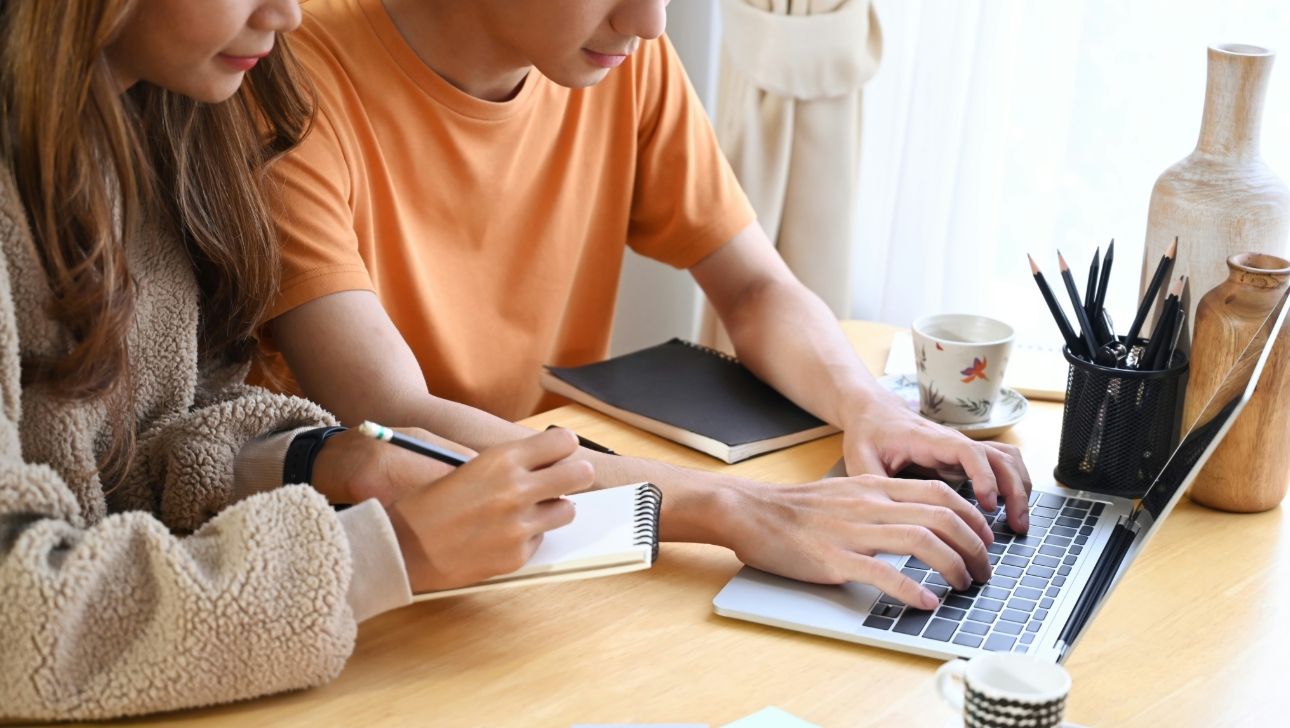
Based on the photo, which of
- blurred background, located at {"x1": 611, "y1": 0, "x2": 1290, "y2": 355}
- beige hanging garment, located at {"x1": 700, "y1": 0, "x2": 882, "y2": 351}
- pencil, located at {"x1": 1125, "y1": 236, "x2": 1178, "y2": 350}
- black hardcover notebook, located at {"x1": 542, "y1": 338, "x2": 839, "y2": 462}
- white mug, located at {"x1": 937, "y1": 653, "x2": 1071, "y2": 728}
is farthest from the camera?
beige hanging garment, located at {"x1": 700, "y1": 0, "x2": 882, "y2": 351}

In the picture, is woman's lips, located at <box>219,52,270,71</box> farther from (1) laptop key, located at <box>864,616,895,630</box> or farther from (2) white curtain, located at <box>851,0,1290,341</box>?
(2) white curtain, located at <box>851,0,1290,341</box>

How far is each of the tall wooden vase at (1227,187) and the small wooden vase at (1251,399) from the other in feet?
0.11

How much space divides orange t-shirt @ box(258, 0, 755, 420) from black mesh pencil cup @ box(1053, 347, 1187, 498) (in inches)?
22.9

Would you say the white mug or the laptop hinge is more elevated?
the white mug

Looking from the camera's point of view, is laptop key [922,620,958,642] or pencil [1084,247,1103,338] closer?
laptop key [922,620,958,642]

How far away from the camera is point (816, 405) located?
1.17 m

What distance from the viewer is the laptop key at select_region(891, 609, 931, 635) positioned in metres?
0.77

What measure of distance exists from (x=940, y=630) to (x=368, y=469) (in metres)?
0.45

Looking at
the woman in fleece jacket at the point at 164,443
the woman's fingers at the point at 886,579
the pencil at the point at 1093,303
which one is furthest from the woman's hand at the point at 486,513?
the pencil at the point at 1093,303

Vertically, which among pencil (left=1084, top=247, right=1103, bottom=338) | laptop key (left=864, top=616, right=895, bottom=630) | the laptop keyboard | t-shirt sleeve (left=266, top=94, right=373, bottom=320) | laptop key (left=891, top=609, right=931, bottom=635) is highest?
t-shirt sleeve (left=266, top=94, right=373, bottom=320)

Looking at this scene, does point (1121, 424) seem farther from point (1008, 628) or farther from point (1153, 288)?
point (1008, 628)

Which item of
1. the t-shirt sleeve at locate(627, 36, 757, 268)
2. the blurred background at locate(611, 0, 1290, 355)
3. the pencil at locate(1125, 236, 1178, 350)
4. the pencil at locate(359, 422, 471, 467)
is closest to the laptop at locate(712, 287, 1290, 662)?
the pencil at locate(1125, 236, 1178, 350)

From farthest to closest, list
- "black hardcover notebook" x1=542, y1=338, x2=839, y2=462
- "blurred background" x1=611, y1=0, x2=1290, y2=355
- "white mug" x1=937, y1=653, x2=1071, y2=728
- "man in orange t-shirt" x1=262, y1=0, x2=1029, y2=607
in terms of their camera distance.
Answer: "blurred background" x1=611, y1=0, x2=1290, y2=355 < "black hardcover notebook" x1=542, y1=338, x2=839, y2=462 < "man in orange t-shirt" x1=262, y1=0, x2=1029, y2=607 < "white mug" x1=937, y1=653, x2=1071, y2=728

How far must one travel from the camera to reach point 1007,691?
59 centimetres
